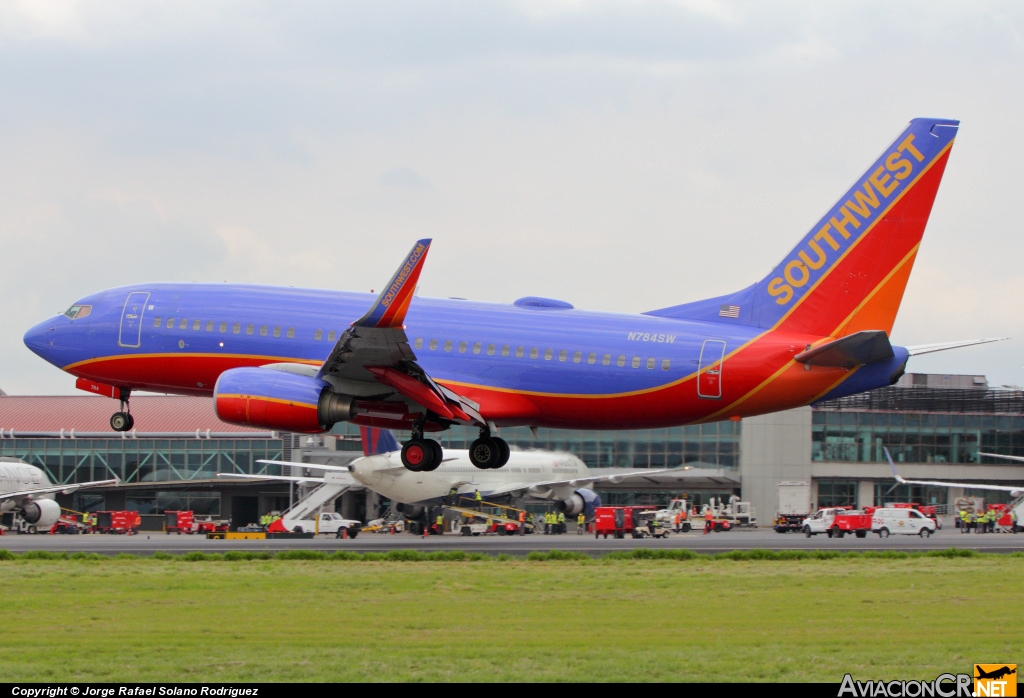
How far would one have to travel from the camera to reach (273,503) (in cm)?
9981

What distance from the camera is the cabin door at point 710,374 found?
35.7m

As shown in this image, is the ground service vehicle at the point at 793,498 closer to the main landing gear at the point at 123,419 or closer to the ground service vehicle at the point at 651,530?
the ground service vehicle at the point at 651,530

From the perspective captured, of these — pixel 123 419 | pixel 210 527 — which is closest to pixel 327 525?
pixel 210 527

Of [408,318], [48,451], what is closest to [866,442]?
[48,451]

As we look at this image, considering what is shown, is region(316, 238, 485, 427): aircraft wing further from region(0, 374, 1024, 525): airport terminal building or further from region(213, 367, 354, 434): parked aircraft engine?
region(0, 374, 1024, 525): airport terminal building

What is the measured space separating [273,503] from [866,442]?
165ft

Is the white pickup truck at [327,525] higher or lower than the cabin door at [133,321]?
lower

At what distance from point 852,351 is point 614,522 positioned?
116 ft

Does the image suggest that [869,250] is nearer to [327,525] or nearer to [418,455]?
[418,455]

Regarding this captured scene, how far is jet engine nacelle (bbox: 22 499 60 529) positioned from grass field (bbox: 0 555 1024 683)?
4000 cm

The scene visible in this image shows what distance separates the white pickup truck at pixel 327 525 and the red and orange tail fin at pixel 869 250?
39.3 metres

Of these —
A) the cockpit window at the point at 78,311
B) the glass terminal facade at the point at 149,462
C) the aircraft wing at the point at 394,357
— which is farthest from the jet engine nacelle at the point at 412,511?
the aircraft wing at the point at 394,357

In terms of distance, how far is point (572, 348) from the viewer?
36.8m

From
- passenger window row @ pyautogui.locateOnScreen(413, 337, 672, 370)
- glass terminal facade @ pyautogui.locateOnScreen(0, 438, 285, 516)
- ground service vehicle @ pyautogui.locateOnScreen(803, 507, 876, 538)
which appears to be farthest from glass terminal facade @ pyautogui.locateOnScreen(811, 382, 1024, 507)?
passenger window row @ pyautogui.locateOnScreen(413, 337, 672, 370)
